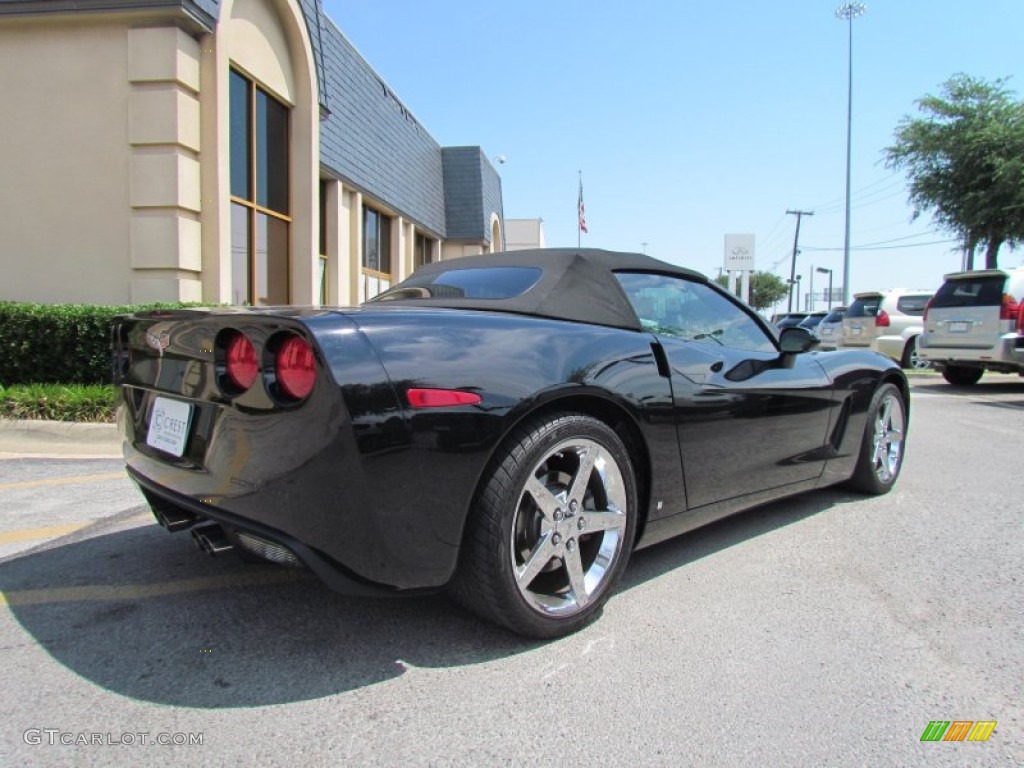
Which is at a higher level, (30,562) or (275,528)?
(275,528)

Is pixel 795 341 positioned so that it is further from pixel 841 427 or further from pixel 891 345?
pixel 891 345

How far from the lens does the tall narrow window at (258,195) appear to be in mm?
9055

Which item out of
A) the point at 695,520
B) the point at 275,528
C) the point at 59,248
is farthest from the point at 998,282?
the point at 59,248

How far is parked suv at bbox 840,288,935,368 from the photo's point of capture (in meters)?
14.1

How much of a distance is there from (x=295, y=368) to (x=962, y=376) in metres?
13.1

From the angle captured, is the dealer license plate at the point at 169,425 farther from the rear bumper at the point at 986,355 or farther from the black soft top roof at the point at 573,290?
the rear bumper at the point at 986,355

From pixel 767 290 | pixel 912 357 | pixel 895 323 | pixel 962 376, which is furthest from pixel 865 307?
pixel 767 290

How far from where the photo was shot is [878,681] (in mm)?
2182

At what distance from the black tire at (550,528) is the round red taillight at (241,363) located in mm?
783

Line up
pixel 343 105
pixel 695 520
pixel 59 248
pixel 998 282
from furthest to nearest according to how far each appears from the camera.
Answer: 1. pixel 343 105
2. pixel 998 282
3. pixel 59 248
4. pixel 695 520

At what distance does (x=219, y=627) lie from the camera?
2.43 m

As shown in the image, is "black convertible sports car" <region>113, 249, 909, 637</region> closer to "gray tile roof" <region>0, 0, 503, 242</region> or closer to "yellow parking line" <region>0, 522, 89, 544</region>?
"yellow parking line" <region>0, 522, 89, 544</region>

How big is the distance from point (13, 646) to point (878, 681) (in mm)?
2821

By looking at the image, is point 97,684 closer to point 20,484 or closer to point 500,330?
point 500,330
